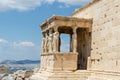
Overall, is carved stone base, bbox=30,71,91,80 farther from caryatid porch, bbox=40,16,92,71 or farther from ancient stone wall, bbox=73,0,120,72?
ancient stone wall, bbox=73,0,120,72

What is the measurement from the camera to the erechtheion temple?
15148mm

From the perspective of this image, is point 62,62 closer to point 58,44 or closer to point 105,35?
point 58,44

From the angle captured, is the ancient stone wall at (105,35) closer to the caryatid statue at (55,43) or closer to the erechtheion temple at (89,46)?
the erechtheion temple at (89,46)

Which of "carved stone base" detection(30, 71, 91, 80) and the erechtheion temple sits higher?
the erechtheion temple

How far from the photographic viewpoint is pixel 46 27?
20234 millimetres

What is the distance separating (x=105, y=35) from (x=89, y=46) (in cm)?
275

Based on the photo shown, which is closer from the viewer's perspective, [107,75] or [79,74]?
[107,75]

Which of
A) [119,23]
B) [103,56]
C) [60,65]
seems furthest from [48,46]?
[119,23]

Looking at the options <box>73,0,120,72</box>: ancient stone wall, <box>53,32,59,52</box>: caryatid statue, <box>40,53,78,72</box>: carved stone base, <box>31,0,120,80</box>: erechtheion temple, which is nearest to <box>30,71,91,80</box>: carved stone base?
<box>31,0,120,80</box>: erechtheion temple

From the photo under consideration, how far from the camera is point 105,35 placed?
52.7ft

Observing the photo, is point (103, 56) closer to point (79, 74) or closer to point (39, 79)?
point (79, 74)

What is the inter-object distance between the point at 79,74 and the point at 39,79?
247 cm

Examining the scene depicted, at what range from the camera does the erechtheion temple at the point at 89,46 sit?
15.1m

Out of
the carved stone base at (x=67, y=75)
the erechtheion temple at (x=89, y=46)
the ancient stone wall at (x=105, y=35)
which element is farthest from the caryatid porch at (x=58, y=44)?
the ancient stone wall at (x=105, y=35)
